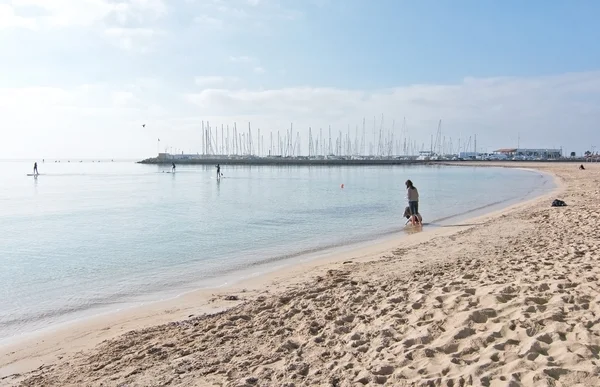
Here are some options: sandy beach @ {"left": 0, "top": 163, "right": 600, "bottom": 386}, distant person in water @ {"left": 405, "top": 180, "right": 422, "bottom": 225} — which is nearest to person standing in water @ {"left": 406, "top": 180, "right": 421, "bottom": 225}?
distant person in water @ {"left": 405, "top": 180, "right": 422, "bottom": 225}

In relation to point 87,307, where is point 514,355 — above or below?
above

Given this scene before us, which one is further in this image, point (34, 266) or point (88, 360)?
point (34, 266)

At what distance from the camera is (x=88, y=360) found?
5973mm

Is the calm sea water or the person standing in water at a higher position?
the person standing in water

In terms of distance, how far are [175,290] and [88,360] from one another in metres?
4.32

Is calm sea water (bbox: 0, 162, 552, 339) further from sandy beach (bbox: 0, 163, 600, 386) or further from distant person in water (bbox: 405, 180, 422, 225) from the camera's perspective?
sandy beach (bbox: 0, 163, 600, 386)

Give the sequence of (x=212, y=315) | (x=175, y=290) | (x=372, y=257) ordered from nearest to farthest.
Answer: (x=212, y=315)
(x=175, y=290)
(x=372, y=257)

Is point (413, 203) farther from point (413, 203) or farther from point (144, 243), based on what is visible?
point (144, 243)

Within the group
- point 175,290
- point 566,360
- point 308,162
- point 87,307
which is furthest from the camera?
point 308,162

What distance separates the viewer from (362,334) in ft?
18.9

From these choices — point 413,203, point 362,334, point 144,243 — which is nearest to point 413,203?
point 413,203

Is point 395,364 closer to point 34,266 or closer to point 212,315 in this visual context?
point 212,315

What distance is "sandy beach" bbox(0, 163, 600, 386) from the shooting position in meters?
4.61

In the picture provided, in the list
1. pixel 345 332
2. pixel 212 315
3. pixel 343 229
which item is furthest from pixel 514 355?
pixel 343 229
